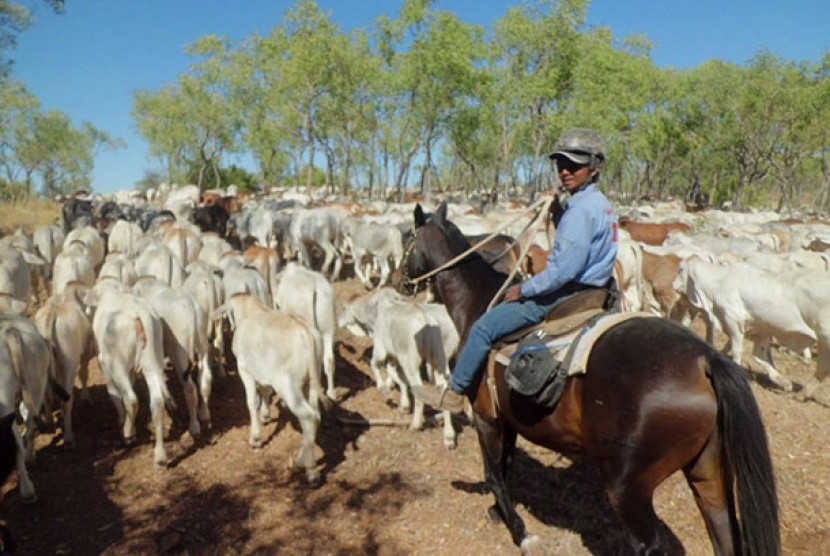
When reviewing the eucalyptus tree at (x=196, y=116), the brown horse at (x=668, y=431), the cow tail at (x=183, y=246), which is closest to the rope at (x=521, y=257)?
the brown horse at (x=668, y=431)

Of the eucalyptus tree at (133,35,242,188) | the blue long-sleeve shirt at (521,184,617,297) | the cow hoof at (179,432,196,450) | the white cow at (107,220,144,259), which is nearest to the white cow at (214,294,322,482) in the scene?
the cow hoof at (179,432,196,450)

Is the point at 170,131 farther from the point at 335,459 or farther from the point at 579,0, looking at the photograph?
the point at 335,459

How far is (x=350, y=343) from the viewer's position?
11680 mm

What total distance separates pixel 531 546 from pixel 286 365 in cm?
322

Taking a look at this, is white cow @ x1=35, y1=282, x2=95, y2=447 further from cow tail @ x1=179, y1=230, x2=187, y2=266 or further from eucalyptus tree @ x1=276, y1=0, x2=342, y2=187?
eucalyptus tree @ x1=276, y1=0, x2=342, y2=187

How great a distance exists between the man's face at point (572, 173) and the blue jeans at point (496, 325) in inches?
32.1

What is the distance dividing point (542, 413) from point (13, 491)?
5557 millimetres

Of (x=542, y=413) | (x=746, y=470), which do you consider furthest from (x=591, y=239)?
(x=746, y=470)

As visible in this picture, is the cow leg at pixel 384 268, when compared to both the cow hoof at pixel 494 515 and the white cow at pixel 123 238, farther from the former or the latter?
the cow hoof at pixel 494 515

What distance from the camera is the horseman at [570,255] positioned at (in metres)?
4.34

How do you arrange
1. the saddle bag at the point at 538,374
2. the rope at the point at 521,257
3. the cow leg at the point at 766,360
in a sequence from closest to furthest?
1. the saddle bag at the point at 538,374
2. the rope at the point at 521,257
3. the cow leg at the point at 766,360

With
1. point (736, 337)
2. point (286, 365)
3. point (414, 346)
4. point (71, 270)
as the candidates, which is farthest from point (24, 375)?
point (736, 337)

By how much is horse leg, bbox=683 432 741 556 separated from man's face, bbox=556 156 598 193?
82.7 inches

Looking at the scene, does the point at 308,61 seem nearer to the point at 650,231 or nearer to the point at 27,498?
the point at 650,231
